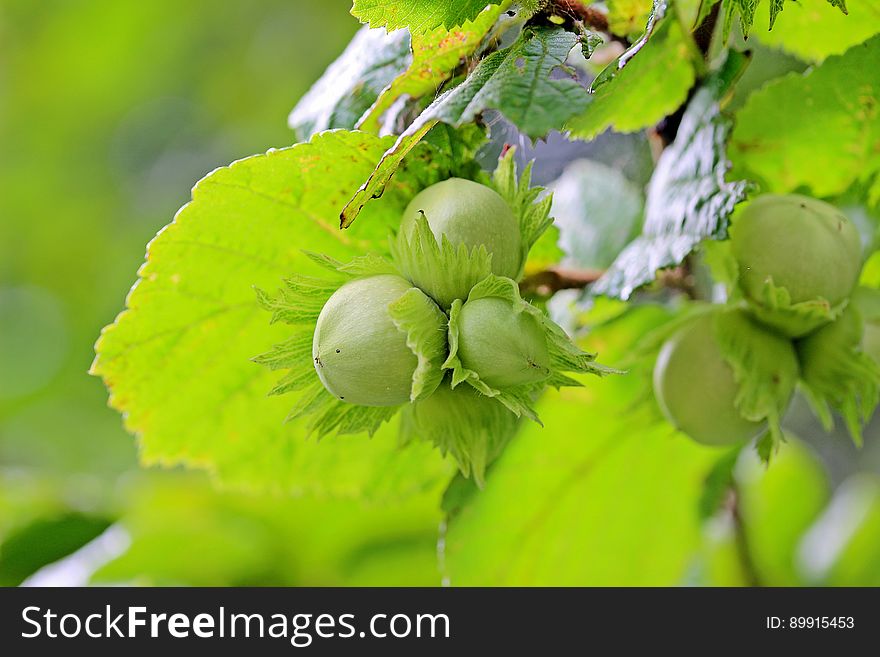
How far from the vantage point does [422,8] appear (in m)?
0.87

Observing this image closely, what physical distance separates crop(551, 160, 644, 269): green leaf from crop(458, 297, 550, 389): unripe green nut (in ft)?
2.19

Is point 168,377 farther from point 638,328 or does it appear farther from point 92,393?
point 92,393

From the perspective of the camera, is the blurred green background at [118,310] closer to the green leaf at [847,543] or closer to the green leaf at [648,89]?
the green leaf at [847,543]

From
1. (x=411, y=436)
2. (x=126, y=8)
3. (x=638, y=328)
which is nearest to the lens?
(x=411, y=436)

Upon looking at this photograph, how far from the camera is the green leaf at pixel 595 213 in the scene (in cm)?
157

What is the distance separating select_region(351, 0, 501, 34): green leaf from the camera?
87 cm

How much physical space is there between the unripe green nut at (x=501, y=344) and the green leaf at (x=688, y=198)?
0.27 meters

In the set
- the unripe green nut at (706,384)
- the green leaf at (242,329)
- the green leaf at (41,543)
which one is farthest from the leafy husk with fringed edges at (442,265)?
the green leaf at (41,543)

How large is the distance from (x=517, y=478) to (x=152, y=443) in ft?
1.96

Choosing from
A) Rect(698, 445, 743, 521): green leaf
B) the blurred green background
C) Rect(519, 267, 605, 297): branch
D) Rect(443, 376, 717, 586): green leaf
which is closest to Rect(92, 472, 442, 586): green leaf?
the blurred green background

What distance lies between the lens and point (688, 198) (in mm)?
1112

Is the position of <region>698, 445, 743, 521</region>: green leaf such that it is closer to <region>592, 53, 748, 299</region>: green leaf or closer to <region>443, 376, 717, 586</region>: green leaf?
<region>443, 376, 717, 586</region>: green leaf

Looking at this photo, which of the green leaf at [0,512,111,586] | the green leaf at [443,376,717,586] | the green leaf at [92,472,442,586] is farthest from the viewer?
the green leaf at [92,472,442,586]
